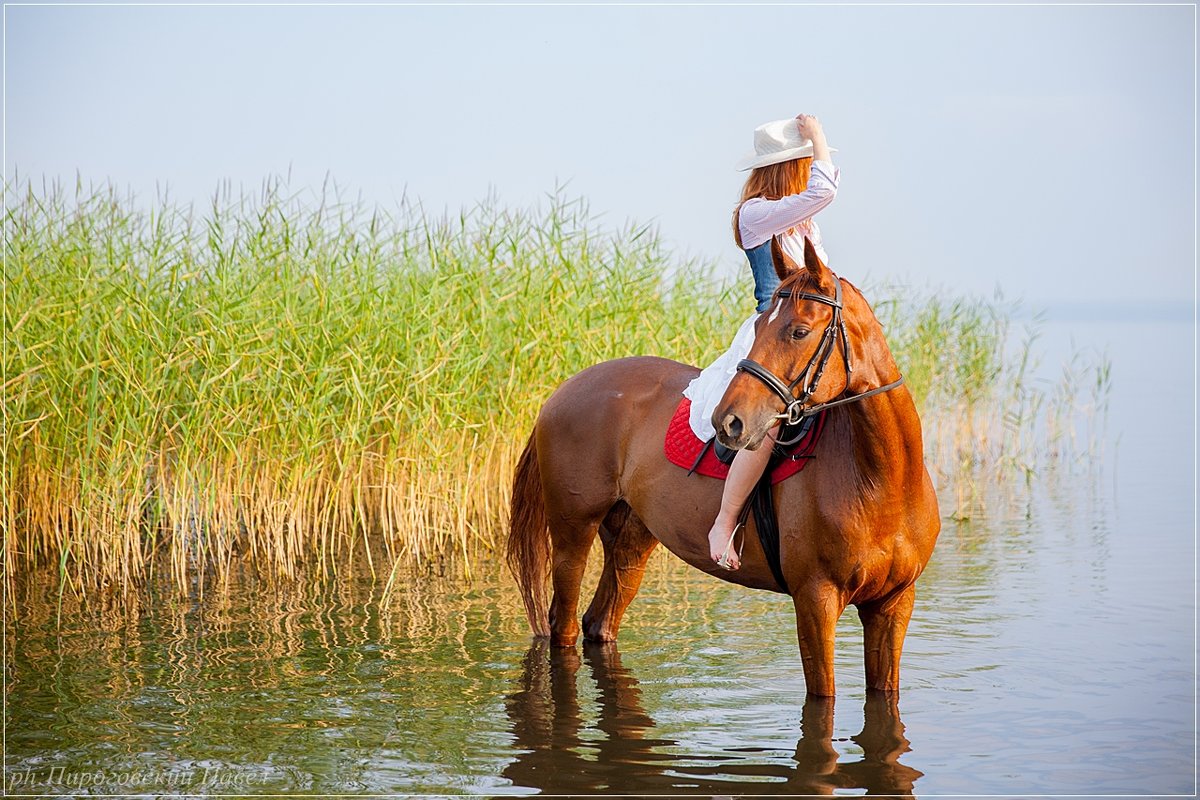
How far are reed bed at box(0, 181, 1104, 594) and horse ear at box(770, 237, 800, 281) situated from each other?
374cm

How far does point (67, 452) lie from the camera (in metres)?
6.91

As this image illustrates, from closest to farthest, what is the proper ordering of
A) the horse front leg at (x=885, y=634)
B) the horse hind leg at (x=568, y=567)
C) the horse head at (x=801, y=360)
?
1. the horse head at (x=801, y=360)
2. the horse front leg at (x=885, y=634)
3. the horse hind leg at (x=568, y=567)

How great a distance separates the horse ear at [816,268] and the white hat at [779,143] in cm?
56

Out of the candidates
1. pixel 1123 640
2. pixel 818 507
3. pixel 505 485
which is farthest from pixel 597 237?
pixel 818 507

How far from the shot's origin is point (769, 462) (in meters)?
4.23

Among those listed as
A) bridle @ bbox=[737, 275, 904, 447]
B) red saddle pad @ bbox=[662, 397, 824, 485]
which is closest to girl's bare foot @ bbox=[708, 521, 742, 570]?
red saddle pad @ bbox=[662, 397, 824, 485]

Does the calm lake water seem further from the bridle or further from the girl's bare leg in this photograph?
the bridle

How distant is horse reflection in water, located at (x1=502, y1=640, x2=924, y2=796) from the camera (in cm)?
403

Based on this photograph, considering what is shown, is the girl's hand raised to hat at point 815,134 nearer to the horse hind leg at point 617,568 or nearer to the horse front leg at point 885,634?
the horse front leg at point 885,634

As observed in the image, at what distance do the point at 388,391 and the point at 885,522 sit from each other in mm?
4241

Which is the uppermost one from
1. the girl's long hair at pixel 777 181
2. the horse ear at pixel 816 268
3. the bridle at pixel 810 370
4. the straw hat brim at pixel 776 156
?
the straw hat brim at pixel 776 156

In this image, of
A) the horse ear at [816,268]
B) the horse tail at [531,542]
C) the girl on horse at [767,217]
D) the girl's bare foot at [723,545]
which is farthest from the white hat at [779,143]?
the horse tail at [531,542]

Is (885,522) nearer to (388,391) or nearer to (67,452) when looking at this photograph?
(388,391)

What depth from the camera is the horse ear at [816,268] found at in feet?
12.1
